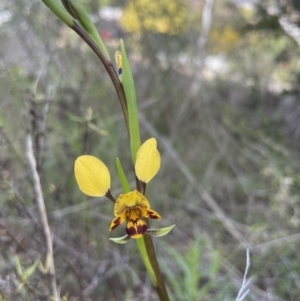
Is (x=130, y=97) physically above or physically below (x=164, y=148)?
above

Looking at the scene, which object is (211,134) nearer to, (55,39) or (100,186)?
(55,39)

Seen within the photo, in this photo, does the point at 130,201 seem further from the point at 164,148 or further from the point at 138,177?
the point at 164,148

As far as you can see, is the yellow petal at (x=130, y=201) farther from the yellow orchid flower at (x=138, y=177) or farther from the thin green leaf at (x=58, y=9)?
the thin green leaf at (x=58, y=9)

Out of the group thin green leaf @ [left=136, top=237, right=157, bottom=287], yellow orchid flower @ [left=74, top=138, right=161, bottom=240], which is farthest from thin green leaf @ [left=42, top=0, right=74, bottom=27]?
thin green leaf @ [left=136, top=237, right=157, bottom=287]

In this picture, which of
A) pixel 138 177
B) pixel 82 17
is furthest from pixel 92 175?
pixel 82 17

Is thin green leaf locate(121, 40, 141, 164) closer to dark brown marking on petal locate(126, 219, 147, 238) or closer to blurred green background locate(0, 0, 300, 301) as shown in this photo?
dark brown marking on petal locate(126, 219, 147, 238)

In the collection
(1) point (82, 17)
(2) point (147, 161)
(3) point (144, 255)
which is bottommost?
(3) point (144, 255)
